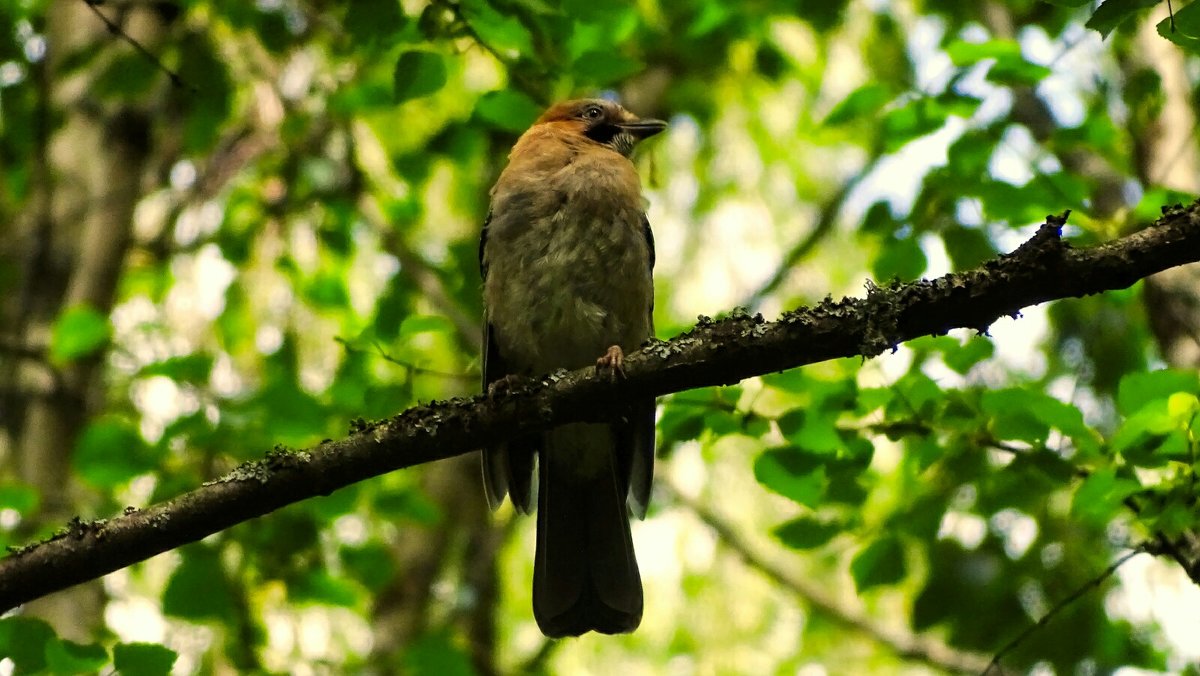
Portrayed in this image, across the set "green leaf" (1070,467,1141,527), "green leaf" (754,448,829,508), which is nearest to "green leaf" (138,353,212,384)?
"green leaf" (754,448,829,508)

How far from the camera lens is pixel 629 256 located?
4.61 m

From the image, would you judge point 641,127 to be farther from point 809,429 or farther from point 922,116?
point 809,429

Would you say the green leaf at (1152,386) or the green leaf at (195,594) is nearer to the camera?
the green leaf at (1152,386)

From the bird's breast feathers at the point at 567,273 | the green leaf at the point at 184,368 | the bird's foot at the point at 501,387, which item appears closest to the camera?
the bird's foot at the point at 501,387

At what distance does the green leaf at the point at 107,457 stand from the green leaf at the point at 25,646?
2.95ft

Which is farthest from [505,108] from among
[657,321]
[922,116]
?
[657,321]

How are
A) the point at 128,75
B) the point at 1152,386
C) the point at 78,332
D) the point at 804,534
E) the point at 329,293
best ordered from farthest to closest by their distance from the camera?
the point at 329,293 → the point at 78,332 → the point at 128,75 → the point at 804,534 → the point at 1152,386

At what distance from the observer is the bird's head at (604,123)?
5688mm

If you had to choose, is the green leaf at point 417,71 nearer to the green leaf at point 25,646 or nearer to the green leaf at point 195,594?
the green leaf at point 195,594

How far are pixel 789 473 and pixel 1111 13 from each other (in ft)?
4.86

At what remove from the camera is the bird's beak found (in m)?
5.71

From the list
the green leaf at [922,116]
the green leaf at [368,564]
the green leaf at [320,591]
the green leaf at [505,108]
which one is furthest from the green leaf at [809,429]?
the green leaf at [368,564]

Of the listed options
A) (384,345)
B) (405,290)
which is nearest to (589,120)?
(405,290)

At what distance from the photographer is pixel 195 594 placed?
3.86m
